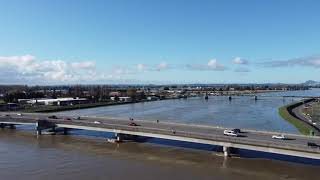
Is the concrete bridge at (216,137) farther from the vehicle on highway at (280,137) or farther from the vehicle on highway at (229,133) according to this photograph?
the vehicle on highway at (229,133)

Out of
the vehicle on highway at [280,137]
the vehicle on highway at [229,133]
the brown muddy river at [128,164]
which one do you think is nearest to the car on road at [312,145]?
the brown muddy river at [128,164]

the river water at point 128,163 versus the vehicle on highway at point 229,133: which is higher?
the vehicle on highway at point 229,133

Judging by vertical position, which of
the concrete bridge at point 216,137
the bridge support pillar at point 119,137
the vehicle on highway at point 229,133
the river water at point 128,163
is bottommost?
the river water at point 128,163

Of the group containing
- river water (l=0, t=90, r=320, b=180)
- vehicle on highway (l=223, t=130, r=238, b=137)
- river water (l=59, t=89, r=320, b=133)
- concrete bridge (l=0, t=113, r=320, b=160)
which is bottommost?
river water (l=0, t=90, r=320, b=180)

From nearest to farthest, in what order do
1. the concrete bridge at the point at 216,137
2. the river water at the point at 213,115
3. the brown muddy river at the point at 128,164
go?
the brown muddy river at the point at 128,164, the concrete bridge at the point at 216,137, the river water at the point at 213,115

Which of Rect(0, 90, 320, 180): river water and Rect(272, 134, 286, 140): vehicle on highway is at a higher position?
Rect(272, 134, 286, 140): vehicle on highway

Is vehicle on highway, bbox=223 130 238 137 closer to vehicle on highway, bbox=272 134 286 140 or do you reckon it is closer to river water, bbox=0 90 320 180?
river water, bbox=0 90 320 180

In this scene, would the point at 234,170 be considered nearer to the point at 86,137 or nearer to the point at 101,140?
Answer: the point at 101,140

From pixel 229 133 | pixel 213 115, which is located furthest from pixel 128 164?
pixel 213 115

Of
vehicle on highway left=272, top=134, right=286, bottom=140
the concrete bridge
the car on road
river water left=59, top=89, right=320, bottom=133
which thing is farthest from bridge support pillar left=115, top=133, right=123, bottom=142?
the car on road
